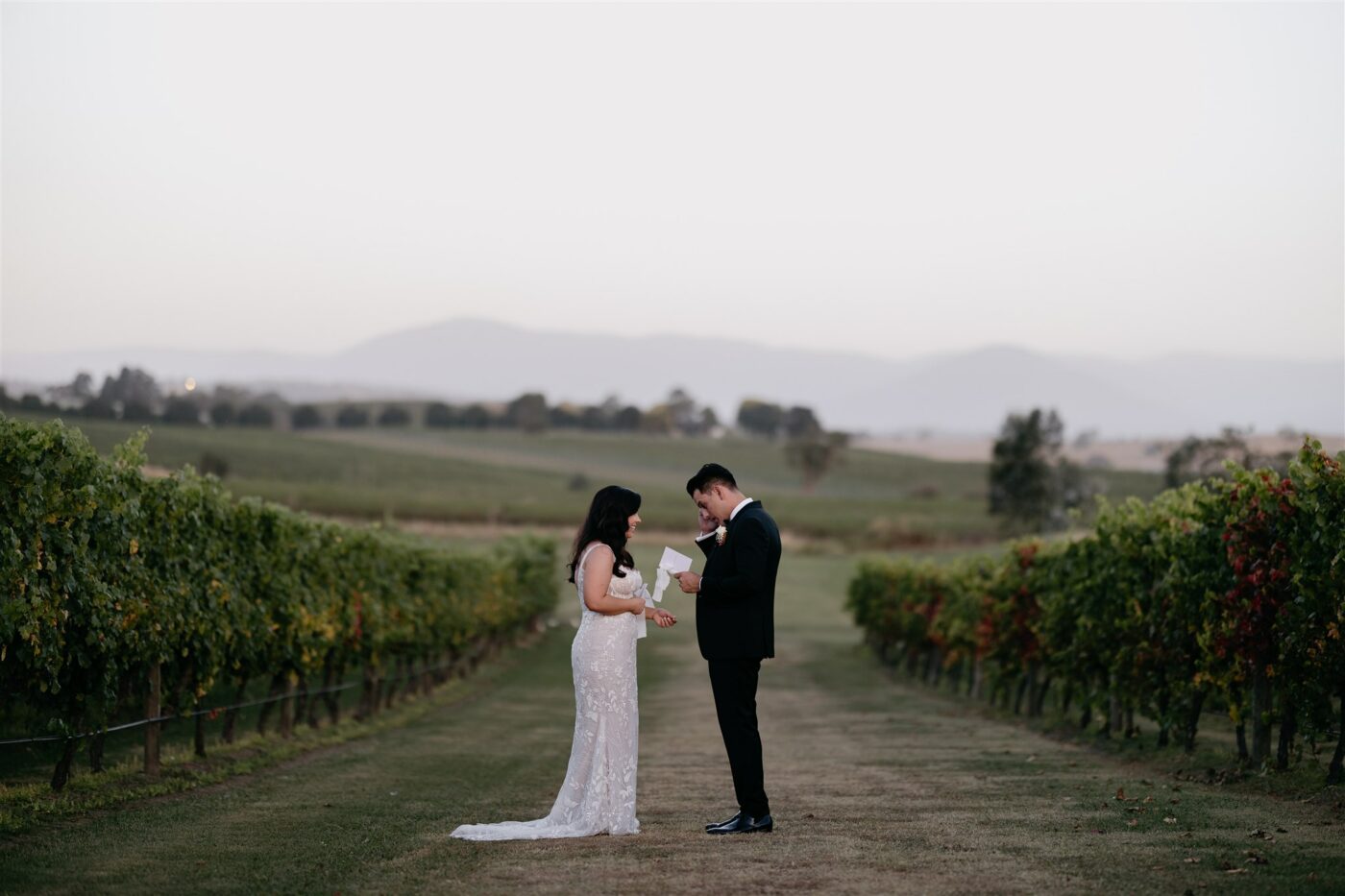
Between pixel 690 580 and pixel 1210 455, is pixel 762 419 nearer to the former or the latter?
pixel 1210 455

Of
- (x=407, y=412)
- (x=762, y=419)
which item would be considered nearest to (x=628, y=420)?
(x=762, y=419)

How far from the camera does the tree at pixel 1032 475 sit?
3538 inches

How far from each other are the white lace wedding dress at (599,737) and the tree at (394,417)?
124 metres

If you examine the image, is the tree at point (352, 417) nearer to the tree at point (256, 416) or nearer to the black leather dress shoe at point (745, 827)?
the tree at point (256, 416)

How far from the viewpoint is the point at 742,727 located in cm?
953

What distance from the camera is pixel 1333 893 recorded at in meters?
7.20

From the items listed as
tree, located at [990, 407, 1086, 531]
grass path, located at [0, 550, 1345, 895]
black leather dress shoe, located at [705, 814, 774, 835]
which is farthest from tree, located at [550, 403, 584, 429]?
black leather dress shoe, located at [705, 814, 774, 835]

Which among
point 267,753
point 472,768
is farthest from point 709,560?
point 267,753

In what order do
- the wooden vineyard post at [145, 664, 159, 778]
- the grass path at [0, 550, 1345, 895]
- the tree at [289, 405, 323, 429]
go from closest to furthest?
1. the grass path at [0, 550, 1345, 895]
2. the wooden vineyard post at [145, 664, 159, 778]
3. the tree at [289, 405, 323, 429]

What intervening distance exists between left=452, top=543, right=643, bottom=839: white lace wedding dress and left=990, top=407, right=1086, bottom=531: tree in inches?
3222

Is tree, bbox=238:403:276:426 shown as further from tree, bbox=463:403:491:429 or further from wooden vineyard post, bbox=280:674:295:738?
wooden vineyard post, bbox=280:674:295:738

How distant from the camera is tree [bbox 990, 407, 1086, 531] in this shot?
8988 cm

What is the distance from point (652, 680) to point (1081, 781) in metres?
22.2

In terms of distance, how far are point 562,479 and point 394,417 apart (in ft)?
103
